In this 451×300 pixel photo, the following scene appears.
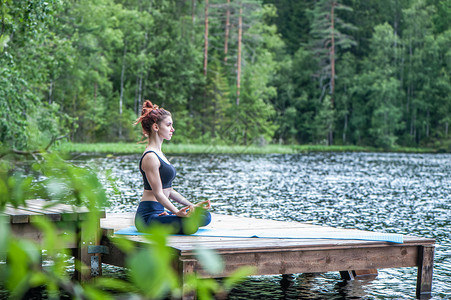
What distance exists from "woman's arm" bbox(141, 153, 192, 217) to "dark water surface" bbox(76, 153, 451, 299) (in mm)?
1223

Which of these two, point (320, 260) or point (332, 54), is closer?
point (320, 260)

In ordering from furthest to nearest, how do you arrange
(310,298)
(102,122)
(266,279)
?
(102,122) < (266,279) < (310,298)

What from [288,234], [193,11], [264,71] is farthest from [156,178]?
[264,71]

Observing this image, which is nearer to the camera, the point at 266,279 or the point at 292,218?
the point at 266,279

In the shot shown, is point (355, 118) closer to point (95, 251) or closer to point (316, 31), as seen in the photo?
point (316, 31)

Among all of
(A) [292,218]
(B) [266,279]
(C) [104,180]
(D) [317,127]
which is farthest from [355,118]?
(C) [104,180]

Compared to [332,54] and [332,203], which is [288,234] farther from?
[332,54]

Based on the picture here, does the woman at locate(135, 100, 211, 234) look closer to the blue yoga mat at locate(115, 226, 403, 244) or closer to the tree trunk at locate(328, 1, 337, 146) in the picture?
the blue yoga mat at locate(115, 226, 403, 244)

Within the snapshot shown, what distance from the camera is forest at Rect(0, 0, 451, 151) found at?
49.8 meters

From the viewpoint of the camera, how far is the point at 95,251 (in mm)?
6477

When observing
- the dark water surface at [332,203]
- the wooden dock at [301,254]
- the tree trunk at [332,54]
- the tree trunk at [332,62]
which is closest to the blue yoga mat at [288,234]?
the wooden dock at [301,254]

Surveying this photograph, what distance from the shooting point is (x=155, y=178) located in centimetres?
641

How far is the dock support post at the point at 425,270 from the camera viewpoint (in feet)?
22.0

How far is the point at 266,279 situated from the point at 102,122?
40.6 m
